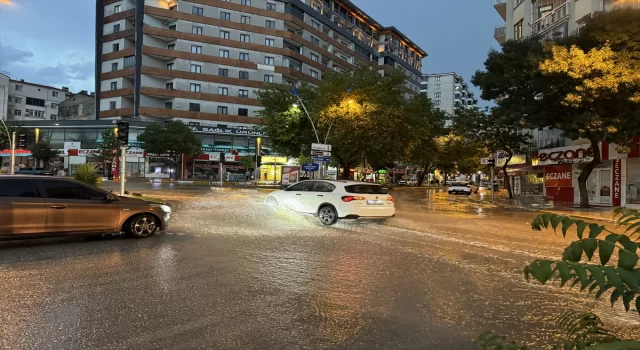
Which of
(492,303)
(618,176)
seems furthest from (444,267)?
(618,176)

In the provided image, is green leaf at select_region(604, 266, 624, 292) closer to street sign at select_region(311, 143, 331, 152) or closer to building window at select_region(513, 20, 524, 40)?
street sign at select_region(311, 143, 331, 152)

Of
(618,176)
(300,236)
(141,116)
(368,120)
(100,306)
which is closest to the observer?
(100,306)

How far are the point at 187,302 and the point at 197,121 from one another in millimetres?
60149

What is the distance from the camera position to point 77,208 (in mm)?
9406

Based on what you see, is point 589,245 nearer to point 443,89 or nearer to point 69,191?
point 69,191

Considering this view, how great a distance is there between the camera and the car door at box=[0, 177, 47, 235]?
8.61 meters

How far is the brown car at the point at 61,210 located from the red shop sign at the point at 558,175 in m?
29.8

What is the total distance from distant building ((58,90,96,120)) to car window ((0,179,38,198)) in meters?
67.5

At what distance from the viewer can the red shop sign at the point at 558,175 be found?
30.8 m

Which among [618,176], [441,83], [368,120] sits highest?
[441,83]

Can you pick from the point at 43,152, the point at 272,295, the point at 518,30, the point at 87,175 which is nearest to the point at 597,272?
the point at 272,295

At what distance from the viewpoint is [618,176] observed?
25484 millimetres

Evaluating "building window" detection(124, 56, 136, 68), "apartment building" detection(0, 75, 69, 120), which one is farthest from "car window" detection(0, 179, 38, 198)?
"apartment building" detection(0, 75, 69, 120)

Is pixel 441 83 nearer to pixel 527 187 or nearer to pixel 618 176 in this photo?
pixel 527 187
